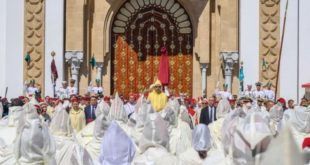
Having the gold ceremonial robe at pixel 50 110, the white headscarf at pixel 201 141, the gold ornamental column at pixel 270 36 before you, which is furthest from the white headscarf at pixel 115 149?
the gold ornamental column at pixel 270 36

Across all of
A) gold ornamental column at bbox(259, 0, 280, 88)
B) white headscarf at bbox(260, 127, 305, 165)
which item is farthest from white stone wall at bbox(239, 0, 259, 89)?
white headscarf at bbox(260, 127, 305, 165)

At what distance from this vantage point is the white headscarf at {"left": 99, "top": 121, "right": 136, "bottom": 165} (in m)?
7.24

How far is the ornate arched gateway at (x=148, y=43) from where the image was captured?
2395 cm

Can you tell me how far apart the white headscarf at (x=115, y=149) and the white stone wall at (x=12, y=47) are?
15.6 meters

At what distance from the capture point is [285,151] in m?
2.06

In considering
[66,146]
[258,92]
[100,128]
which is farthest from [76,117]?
[258,92]

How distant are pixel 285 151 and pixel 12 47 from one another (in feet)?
69.7

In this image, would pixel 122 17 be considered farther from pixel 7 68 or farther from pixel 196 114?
pixel 196 114

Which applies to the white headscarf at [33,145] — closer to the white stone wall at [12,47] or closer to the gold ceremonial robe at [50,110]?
the gold ceremonial robe at [50,110]

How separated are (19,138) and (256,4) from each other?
53.7 ft

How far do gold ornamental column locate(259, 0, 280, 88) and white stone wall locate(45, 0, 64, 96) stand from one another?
6097 millimetres

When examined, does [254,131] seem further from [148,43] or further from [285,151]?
[148,43]

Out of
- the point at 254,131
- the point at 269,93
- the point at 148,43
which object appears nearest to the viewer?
the point at 254,131

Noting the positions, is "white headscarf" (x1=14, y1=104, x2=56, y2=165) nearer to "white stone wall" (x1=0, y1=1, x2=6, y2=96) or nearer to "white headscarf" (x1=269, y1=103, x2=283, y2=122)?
"white headscarf" (x1=269, y1=103, x2=283, y2=122)
